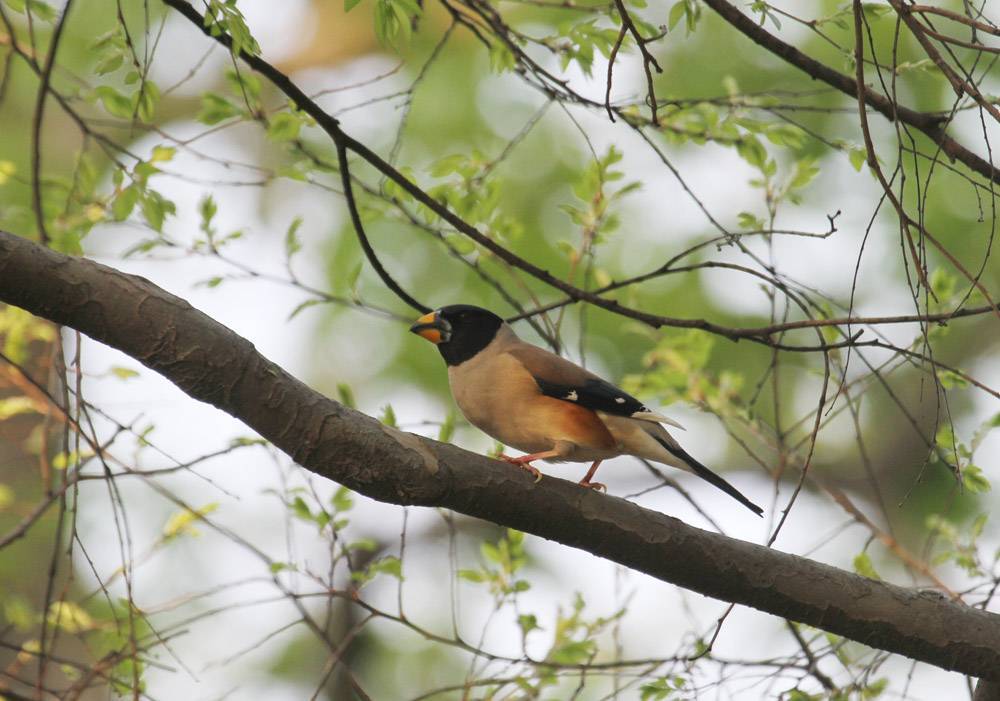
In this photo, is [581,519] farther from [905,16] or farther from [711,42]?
[711,42]

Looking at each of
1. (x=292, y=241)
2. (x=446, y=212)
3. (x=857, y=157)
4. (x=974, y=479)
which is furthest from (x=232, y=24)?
(x=974, y=479)

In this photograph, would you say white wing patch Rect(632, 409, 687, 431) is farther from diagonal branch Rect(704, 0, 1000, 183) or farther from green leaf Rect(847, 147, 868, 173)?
diagonal branch Rect(704, 0, 1000, 183)

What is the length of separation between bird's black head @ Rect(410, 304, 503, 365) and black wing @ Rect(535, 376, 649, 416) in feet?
2.07

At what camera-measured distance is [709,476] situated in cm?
455

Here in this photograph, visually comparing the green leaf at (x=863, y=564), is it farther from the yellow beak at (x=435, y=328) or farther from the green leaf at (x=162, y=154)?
the green leaf at (x=162, y=154)

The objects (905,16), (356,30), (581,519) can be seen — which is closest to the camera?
(905,16)

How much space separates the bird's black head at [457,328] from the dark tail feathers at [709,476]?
3.39 feet

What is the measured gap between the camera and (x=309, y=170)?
15.4 feet

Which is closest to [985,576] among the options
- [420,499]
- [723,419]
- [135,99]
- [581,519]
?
[723,419]

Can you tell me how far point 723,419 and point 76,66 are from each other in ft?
24.2

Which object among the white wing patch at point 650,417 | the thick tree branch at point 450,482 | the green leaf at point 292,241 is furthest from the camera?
the green leaf at point 292,241

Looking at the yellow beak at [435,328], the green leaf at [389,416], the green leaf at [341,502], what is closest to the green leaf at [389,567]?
the green leaf at [341,502]

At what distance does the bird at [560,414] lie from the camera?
4.48 m

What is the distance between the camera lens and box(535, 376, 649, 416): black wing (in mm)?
4598
